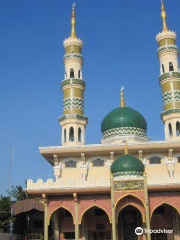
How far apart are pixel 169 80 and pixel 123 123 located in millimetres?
5439

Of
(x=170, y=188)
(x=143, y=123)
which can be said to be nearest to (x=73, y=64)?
(x=143, y=123)

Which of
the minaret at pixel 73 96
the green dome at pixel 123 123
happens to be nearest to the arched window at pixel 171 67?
the green dome at pixel 123 123

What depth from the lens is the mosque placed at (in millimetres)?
21859

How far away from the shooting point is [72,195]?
2316 cm

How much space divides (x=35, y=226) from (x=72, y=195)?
34.0 feet

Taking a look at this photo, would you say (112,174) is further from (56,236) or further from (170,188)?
(56,236)

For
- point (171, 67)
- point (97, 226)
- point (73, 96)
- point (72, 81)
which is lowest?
point (97, 226)

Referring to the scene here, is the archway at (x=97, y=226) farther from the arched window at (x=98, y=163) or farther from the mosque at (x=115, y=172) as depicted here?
the arched window at (x=98, y=163)

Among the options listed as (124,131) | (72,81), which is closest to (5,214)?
(124,131)

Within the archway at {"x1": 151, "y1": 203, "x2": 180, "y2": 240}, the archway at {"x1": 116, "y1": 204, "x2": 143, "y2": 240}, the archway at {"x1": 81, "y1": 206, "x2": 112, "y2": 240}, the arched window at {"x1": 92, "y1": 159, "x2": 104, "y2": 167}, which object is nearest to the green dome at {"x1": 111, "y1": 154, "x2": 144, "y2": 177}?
the archway at {"x1": 116, "y1": 204, "x2": 143, "y2": 240}

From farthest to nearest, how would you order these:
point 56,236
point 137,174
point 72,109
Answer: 1. point 72,109
2. point 56,236
3. point 137,174

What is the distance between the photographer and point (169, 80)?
95.6 ft

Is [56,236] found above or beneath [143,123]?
beneath

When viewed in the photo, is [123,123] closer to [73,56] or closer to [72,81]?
[72,81]
